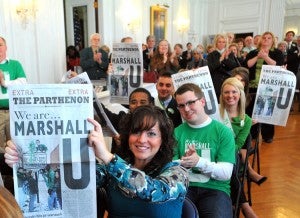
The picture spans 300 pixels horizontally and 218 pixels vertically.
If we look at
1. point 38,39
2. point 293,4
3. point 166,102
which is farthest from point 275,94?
point 293,4

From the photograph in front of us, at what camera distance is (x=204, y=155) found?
171 centimetres

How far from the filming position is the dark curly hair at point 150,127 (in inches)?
47.1

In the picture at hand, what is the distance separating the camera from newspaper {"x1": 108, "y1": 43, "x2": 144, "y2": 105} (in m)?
2.48

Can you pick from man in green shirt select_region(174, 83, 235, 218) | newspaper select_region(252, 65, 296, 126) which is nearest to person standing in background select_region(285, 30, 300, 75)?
newspaper select_region(252, 65, 296, 126)

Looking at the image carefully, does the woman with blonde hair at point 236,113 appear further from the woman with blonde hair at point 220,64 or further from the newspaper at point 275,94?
the woman with blonde hair at point 220,64

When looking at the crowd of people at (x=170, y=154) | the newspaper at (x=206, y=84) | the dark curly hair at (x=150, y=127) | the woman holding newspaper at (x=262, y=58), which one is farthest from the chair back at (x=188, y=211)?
the woman holding newspaper at (x=262, y=58)

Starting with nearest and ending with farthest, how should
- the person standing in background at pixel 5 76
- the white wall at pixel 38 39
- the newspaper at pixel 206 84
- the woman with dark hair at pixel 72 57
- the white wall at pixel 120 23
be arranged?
the newspaper at pixel 206 84 < the person standing in background at pixel 5 76 < the white wall at pixel 38 39 < the white wall at pixel 120 23 < the woman with dark hair at pixel 72 57

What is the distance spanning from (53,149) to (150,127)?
1.30 ft

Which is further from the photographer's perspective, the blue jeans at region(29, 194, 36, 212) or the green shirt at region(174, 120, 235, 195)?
the green shirt at region(174, 120, 235, 195)

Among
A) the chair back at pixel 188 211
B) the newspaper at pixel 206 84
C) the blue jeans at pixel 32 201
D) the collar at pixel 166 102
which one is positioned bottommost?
the chair back at pixel 188 211

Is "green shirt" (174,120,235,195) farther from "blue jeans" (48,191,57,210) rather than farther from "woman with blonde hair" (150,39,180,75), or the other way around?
"woman with blonde hair" (150,39,180,75)

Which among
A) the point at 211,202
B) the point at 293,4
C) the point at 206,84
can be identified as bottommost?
the point at 211,202

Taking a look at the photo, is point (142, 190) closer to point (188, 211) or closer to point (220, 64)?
point (188, 211)

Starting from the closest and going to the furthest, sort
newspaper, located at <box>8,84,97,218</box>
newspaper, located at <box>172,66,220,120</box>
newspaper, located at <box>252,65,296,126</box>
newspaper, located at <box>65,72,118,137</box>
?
newspaper, located at <box>8,84,97,218</box> < newspaper, located at <box>65,72,118,137</box> < newspaper, located at <box>172,66,220,120</box> < newspaper, located at <box>252,65,296,126</box>
